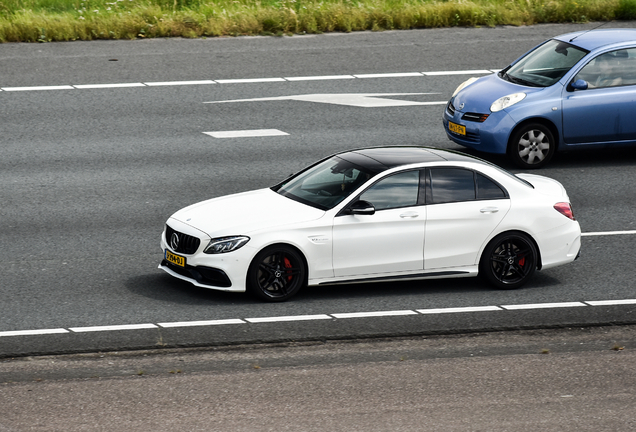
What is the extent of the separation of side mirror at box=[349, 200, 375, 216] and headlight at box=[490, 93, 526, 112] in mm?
5695

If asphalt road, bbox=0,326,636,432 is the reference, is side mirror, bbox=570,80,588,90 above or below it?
above

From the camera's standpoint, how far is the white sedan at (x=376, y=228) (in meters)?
10.1

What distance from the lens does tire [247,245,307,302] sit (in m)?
10.1

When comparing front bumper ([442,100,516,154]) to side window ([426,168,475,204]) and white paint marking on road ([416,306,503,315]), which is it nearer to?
side window ([426,168,475,204])

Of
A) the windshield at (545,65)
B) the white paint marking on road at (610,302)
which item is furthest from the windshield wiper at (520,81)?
the white paint marking on road at (610,302)

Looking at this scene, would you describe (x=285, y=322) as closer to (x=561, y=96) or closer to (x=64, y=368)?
(x=64, y=368)

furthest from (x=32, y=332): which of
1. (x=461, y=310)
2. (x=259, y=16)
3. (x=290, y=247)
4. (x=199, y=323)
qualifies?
(x=259, y=16)

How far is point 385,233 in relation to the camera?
1048 cm

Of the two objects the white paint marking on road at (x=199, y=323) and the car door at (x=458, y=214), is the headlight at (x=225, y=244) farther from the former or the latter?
the car door at (x=458, y=214)

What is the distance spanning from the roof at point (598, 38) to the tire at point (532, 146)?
5.06ft

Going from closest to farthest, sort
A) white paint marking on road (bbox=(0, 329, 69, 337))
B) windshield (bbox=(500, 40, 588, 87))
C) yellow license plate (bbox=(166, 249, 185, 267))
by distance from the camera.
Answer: white paint marking on road (bbox=(0, 329, 69, 337)) < yellow license plate (bbox=(166, 249, 185, 267)) < windshield (bbox=(500, 40, 588, 87))

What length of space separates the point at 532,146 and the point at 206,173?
500 centimetres

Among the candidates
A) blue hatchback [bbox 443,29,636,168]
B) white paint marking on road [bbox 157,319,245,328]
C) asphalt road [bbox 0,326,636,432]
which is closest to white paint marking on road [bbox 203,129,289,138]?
blue hatchback [bbox 443,29,636,168]

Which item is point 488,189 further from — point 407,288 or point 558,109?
point 558,109
